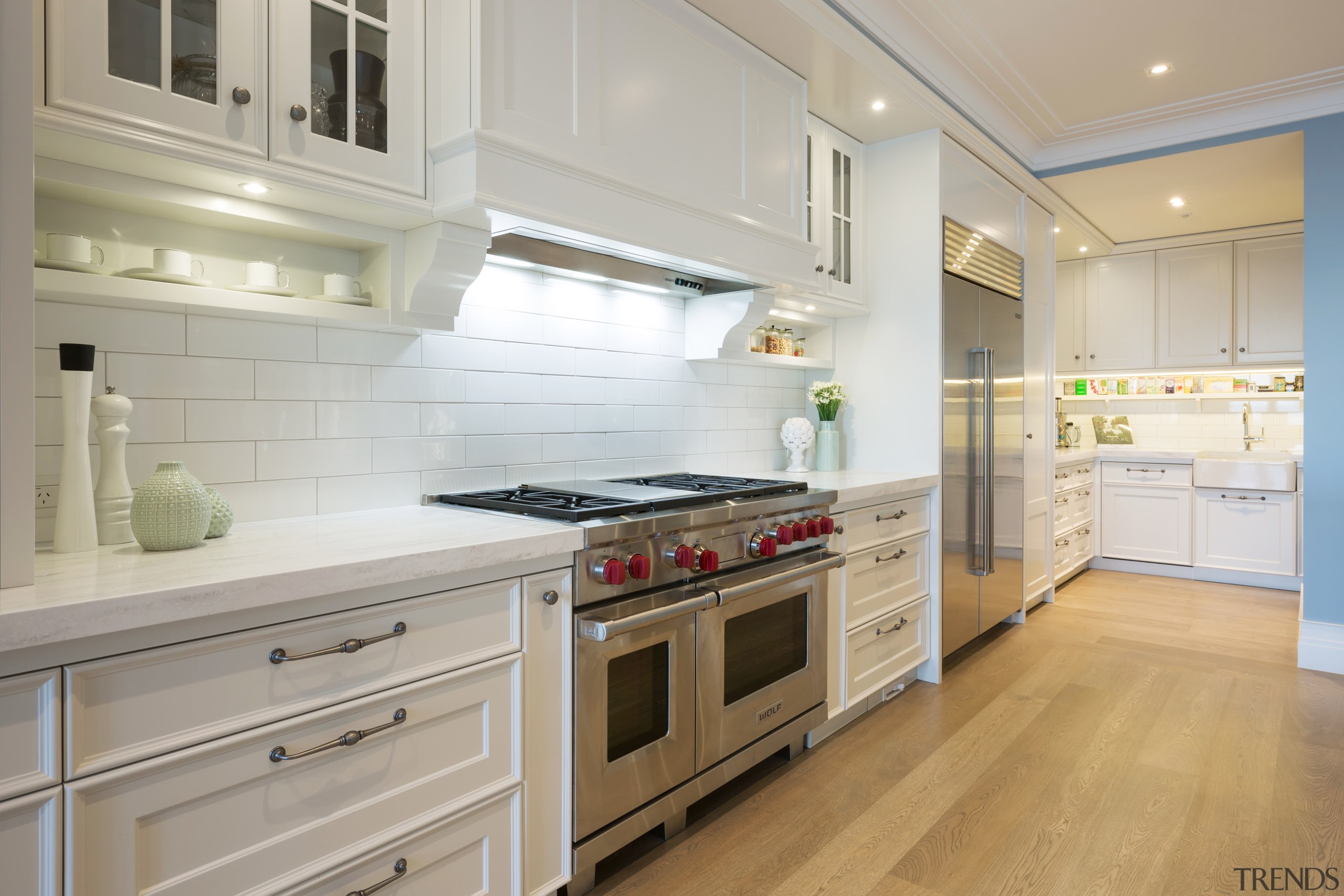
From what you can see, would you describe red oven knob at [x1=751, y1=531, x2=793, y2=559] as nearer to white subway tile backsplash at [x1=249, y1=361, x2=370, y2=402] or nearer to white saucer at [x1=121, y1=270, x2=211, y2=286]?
white subway tile backsplash at [x1=249, y1=361, x2=370, y2=402]

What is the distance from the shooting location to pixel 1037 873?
6.45 ft

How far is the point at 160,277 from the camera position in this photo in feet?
5.06

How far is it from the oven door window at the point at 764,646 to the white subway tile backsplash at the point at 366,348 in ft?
3.87

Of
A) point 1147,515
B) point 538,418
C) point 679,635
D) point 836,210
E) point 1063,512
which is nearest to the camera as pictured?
point 679,635

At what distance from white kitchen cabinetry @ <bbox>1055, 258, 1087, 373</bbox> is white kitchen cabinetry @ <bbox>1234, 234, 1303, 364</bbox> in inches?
40.0

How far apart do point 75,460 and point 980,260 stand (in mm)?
3684

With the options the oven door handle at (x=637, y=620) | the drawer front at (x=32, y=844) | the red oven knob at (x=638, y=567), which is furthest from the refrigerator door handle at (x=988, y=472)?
the drawer front at (x=32, y=844)

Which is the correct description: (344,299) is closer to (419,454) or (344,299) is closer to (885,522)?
(419,454)

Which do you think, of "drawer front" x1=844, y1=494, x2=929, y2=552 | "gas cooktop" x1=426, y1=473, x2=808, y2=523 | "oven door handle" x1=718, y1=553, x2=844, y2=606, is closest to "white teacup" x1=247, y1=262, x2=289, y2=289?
"gas cooktop" x1=426, y1=473, x2=808, y2=523

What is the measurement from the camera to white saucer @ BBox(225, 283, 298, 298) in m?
1.66

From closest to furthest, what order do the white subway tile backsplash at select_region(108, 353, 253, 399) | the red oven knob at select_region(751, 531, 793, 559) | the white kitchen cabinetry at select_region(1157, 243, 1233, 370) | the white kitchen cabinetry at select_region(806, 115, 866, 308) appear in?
the white subway tile backsplash at select_region(108, 353, 253, 399)
the red oven knob at select_region(751, 531, 793, 559)
the white kitchen cabinetry at select_region(806, 115, 866, 308)
the white kitchen cabinetry at select_region(1157, 243, 1233, 370)

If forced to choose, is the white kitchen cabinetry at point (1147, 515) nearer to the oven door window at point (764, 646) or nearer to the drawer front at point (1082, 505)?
the drawer front at point (1082, 505)

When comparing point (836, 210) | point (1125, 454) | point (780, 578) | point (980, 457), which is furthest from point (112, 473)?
point (1125, 454)

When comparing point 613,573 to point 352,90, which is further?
point 613,573
